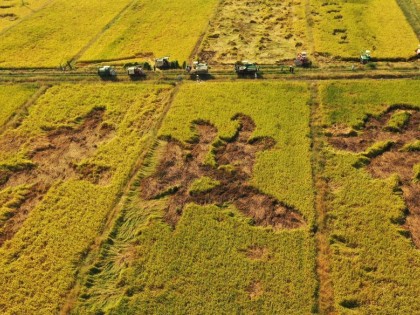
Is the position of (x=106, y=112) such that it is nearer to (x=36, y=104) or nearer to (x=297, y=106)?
(x=36, y=104)

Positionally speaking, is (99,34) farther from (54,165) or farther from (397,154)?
(397,154)

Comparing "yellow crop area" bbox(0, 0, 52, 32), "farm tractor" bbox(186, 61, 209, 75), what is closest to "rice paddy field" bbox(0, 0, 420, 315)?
"farm tractor" bbox(186, 61, 209, 75)

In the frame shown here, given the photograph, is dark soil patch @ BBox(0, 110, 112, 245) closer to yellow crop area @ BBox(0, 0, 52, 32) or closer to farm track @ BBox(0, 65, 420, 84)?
farm track @ BBox(0, 65, 420, 84)

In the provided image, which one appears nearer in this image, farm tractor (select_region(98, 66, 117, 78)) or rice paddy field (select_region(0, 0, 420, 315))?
rice paddy field (select_region(0, 0, 420, 315))

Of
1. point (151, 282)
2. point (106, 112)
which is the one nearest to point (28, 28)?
point (106, 112)

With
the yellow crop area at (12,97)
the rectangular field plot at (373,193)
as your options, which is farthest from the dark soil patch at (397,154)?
the yellow crop area at (12,97)

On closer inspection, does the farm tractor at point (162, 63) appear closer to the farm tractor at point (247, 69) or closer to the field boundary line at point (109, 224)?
the farm tractor at point (247, 69)
